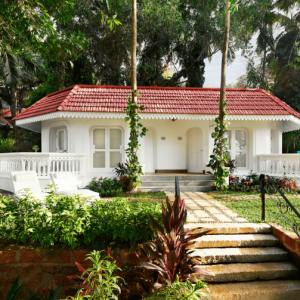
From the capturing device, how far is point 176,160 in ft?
Result: 41.0

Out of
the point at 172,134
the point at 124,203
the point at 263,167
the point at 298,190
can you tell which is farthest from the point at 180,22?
the point at 124,203

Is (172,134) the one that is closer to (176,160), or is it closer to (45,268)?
(176,160)

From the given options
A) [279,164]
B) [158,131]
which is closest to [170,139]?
[158,131]

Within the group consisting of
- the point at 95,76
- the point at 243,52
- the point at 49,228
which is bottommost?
the point at 49,228

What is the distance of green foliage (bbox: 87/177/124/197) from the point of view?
29.5 ft

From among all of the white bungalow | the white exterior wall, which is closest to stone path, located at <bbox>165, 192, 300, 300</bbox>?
the white bungalow

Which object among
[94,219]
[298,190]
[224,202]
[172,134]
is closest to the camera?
[94,219]

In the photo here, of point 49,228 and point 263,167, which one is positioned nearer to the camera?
point 49,228

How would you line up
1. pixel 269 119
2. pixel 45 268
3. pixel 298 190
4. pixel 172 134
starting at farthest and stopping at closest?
pixel 172 134, pixel 269 119, pixel 298 190, pixel 45 268

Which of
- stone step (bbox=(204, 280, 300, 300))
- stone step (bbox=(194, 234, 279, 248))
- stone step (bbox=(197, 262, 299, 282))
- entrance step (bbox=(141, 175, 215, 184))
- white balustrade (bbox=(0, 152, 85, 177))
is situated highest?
white balustrade (bbox=(0, 152, 85, 177))

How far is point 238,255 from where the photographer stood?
13.2 ft

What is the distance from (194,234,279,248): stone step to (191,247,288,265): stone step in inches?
5.6

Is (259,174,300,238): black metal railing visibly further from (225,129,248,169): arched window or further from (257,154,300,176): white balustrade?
(225,129,248,169): arched window

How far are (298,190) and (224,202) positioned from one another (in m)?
4.28
